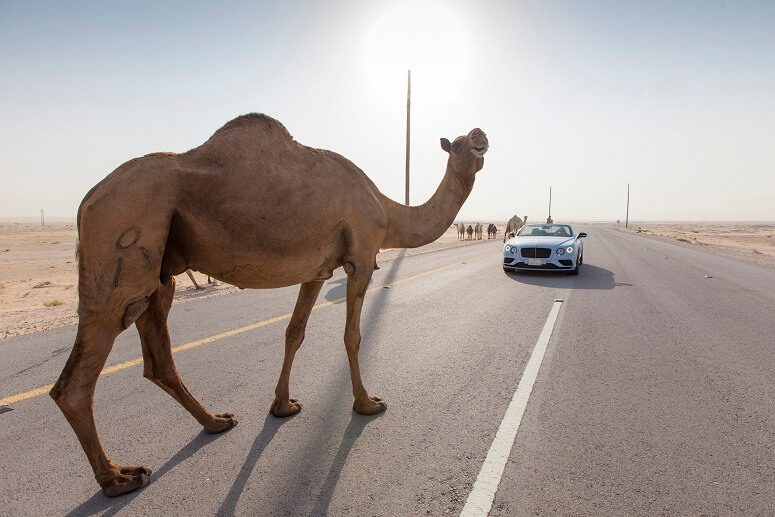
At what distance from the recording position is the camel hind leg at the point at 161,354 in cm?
321

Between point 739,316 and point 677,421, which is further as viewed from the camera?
point 739,316

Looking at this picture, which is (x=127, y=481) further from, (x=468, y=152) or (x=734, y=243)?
(x=734, y=243)

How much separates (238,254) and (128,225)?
67 cm

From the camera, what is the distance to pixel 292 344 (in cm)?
388

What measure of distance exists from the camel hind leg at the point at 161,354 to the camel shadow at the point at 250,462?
0.38 meters

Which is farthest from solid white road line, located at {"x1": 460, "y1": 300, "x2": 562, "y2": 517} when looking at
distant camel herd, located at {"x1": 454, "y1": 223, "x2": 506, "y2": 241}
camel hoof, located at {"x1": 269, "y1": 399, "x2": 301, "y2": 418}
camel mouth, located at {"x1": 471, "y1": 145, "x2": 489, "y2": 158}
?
distant camel herd, located at {"x1": 454, "y1": 223, "x2": 506, "y2": 241}

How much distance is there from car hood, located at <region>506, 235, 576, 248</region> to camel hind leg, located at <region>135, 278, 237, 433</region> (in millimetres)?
11572

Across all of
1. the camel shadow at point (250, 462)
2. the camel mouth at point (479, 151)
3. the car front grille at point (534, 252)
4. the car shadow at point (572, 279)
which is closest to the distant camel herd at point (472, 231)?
the car shadow at point (572, 279)

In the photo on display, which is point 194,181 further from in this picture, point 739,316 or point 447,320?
point 739,316

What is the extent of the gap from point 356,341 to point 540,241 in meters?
11.3

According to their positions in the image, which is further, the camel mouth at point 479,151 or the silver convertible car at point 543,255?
the silver convertible car at point 543,255

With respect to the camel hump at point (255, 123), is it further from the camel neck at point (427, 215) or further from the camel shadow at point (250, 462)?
the camel shadow at point (250, 462)

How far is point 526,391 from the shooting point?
13.5 feet

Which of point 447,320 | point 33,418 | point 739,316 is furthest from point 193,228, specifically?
point 739,316
